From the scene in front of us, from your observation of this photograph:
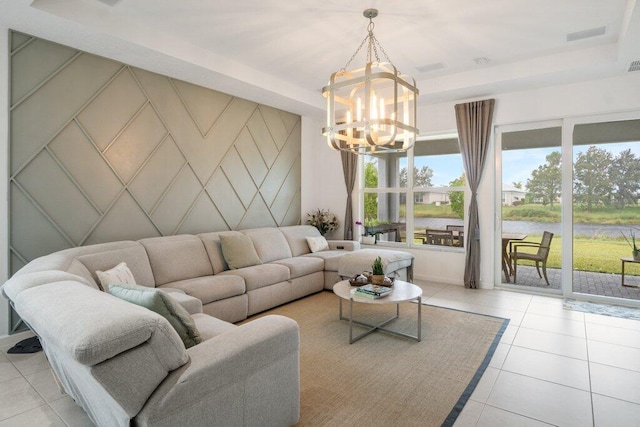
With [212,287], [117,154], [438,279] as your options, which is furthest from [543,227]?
[117,154]

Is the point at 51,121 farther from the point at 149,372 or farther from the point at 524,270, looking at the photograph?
the point at 524,270

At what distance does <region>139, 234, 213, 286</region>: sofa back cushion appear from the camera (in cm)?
353

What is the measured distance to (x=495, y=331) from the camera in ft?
11.1

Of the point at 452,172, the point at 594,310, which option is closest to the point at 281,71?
the point at 452,172

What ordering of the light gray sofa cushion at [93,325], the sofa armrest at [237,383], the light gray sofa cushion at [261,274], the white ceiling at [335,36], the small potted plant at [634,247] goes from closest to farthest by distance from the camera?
the light gray sofa cushion at [93,325] < the sofa armrest at [237,383] < the white ceiling at [335,36] < the light gray sofa cushion at [261,274] < the small potted plant at [634,247]

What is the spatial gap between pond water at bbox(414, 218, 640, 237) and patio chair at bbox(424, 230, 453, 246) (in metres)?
0.09

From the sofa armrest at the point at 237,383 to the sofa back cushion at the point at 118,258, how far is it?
188 cm

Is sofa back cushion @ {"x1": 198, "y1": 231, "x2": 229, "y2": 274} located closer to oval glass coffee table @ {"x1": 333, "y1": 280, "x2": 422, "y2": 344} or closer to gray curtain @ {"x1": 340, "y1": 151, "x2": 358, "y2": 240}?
oval glass coffee table @ {"x1": 333, "y1": 280, "x2": 422, "y2": 344}

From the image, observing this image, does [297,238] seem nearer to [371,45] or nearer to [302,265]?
[302,265]

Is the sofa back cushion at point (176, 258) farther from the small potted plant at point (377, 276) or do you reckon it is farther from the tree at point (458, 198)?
the tree at point (458, 198)

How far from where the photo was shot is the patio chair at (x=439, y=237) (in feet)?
17.9

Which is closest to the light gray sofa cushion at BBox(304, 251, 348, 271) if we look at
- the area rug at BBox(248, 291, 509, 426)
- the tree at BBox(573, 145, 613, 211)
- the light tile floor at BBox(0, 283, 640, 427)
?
the area rug at BBox(248, 291, 509, 426)

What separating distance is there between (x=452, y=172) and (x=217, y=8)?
397 cm

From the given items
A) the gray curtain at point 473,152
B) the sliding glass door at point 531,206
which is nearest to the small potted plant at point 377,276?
the gray curtain at point 473,152
